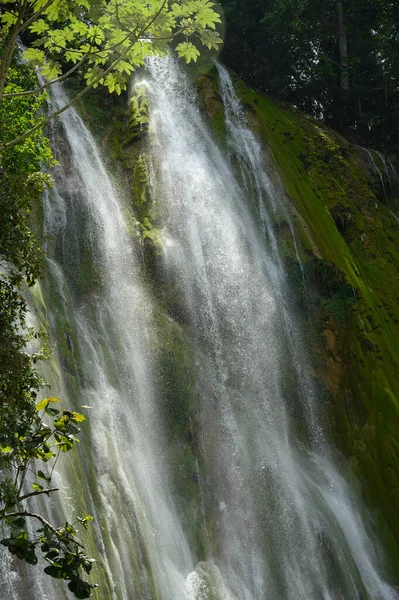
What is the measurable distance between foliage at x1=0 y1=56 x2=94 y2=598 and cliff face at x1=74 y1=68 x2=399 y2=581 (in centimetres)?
745

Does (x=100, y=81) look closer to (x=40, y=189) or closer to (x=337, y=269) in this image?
(x=40, y=189)

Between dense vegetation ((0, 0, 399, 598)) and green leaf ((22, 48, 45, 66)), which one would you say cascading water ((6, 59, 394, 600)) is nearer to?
dense vegetation ((0, 0, 399, 598))

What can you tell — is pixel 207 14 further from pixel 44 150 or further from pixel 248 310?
pixel 248 310

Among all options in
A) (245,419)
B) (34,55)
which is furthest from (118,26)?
(245,419)

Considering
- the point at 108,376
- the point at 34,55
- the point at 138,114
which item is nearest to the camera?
the point at 34,55

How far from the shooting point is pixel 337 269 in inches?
689

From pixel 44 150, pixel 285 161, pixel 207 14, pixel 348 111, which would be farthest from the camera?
pixel 348 111

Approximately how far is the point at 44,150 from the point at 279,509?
8337 millimetres

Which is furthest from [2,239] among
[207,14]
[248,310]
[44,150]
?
[248,310]

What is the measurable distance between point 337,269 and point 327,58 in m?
11.8

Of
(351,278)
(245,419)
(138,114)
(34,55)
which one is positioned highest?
(138,114)

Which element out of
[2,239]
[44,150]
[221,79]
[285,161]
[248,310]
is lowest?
[2,239]

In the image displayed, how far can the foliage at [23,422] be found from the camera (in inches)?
150

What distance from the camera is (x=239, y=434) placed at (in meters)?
14.2
